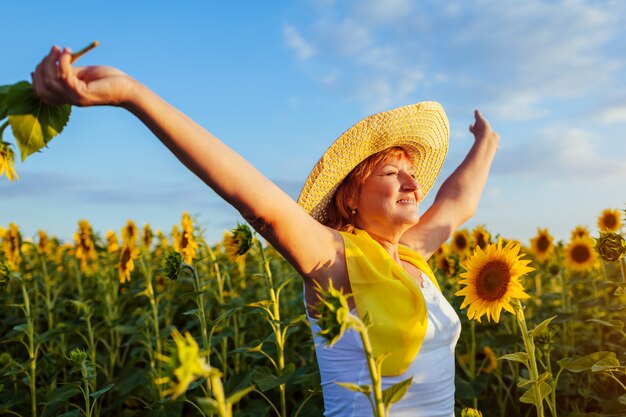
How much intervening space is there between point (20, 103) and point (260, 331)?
3.63 m

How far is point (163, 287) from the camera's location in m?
5.71

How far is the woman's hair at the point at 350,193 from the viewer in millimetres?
2664

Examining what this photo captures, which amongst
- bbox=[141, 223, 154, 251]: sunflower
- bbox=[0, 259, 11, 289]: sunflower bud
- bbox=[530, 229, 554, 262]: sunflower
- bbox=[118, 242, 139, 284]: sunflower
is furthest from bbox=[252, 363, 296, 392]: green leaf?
bbox=[530, 229, 554, 262]: sunflower

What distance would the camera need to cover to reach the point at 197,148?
71.1 inches

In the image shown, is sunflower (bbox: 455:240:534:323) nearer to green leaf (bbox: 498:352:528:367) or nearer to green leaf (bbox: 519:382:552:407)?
green leaf (bbox: 498:352:528:367)

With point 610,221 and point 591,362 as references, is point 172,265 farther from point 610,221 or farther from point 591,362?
point 610,221

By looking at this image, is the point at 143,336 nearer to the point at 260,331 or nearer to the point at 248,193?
the point at 260,331

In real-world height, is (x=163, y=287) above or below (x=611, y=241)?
above

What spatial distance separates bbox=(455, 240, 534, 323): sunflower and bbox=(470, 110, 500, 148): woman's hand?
1142 millimetres

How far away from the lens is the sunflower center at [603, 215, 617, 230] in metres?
5.83

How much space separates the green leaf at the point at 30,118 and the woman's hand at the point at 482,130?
93.8 inches

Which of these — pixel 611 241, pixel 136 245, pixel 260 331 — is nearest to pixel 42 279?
pixel 136 245

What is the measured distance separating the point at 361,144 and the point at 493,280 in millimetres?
715

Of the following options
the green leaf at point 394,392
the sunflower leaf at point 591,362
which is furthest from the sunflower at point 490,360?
the green leaf at point 394,392
